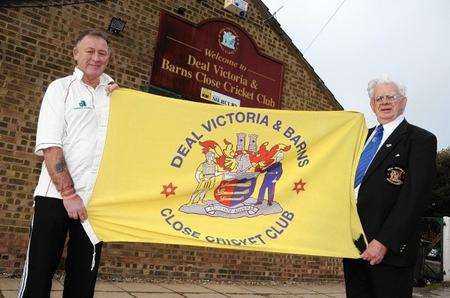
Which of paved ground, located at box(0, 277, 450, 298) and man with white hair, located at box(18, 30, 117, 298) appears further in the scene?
paved ground, located at box(0, 277, 450, 298)

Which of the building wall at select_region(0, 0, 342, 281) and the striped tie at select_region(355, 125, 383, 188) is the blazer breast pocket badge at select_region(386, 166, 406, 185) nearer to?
the striped tie at select_region(355, 125, 383, 188)

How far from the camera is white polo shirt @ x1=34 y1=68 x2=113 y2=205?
2393 millimetres

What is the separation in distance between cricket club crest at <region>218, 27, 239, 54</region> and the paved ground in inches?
148

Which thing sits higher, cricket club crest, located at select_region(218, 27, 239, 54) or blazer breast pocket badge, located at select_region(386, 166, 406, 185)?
cricket club crest, located at select_region(218, 27, 239, 54)

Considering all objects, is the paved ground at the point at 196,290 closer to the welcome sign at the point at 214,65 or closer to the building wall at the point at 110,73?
the building wall at the point at 110,73

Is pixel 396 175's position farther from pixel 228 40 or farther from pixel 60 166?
pixel 228 40

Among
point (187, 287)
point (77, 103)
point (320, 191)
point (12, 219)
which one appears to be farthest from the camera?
point (187, 287)

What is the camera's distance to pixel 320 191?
3.20 metres

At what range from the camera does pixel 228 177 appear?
316 centimetres

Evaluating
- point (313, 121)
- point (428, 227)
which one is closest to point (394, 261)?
point (313, 121)

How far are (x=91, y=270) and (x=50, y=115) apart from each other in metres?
0.91

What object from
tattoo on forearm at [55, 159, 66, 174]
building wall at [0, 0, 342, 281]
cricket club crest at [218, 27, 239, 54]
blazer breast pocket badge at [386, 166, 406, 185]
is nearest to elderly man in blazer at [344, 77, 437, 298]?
blazer breast pocket badge at [386, 166, 406, 185]

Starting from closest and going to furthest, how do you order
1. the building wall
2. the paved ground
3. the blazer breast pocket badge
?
the blazer breast pocket badge, the paved ground, the building wall

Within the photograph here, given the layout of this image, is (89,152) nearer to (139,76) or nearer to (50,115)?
(50,115)
